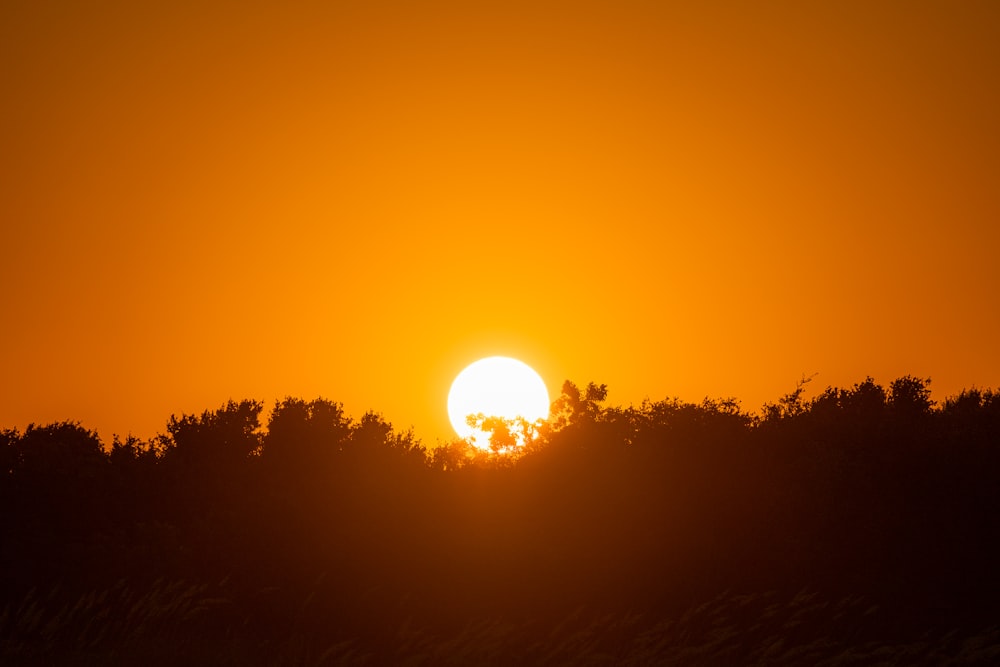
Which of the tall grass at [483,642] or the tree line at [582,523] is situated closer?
the tall grass at [483,642]

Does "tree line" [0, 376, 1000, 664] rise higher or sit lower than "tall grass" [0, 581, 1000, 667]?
higher

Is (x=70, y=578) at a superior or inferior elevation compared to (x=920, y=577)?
superior

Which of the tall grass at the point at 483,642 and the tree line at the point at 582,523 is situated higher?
the tree line at the point at 582,523

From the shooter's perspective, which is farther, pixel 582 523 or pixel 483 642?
pixel 582 523

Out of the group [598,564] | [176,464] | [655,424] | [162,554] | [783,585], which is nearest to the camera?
[783,585]

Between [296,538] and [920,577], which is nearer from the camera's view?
[920,577]

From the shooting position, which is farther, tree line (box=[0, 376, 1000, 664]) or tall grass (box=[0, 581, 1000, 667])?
tree line (box=[0, 376, 1000, 664])

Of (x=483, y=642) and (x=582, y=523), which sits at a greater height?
(x=582, y=523)

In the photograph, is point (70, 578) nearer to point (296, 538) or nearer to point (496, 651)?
point (296, 538)

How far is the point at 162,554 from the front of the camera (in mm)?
30078

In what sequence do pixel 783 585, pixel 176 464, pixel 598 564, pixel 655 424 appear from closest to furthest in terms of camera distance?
pixel 783 585
pixel 598 564
pixel 655 424
pixel 176 464

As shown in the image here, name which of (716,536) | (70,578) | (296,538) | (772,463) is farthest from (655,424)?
(70,578)

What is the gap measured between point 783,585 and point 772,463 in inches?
251

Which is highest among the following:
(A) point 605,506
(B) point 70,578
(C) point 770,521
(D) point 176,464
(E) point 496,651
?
(D) point 176,464
